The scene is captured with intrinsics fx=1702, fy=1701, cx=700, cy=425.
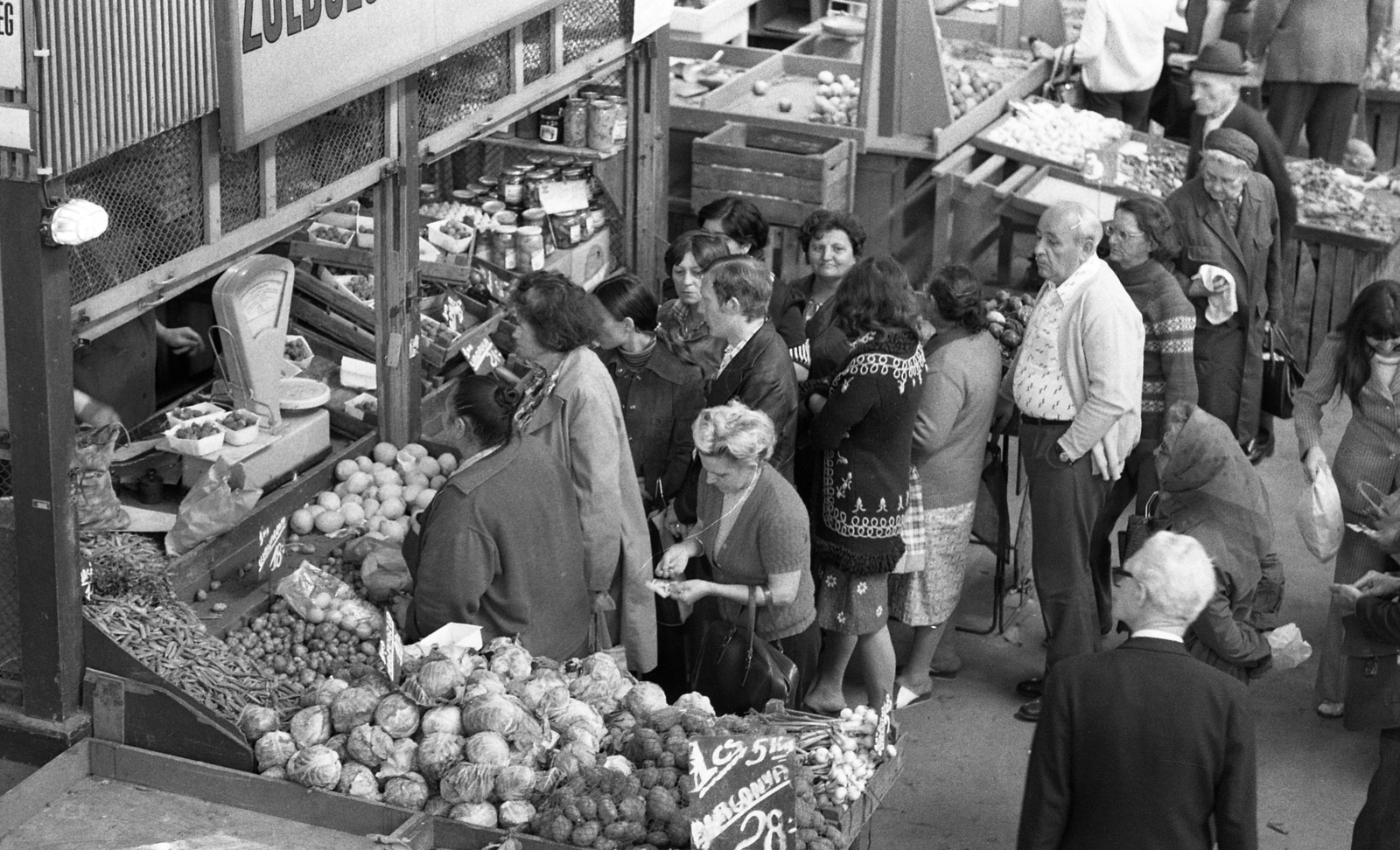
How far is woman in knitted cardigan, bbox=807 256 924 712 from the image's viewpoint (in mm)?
5539

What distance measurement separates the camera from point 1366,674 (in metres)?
5.38

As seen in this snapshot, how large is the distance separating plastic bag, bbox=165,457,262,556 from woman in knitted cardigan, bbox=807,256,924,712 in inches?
75.2

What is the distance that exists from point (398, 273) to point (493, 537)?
6.19 ft

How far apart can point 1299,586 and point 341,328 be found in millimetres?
4196

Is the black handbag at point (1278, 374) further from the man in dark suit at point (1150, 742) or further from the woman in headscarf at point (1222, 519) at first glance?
the man in dark suit at point (1150, 742)

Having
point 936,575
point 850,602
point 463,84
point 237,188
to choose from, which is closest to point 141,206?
point 237,188

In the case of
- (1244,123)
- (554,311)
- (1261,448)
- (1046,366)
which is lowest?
(1261,448)

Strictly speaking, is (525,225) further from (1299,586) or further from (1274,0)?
(1274,0)

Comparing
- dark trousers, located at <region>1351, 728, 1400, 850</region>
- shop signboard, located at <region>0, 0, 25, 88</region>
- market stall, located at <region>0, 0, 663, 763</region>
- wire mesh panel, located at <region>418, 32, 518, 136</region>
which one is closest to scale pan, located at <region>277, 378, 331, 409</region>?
market stall, located at <region>0, 0, 663, 763</region>

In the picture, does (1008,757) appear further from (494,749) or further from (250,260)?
(250,260)

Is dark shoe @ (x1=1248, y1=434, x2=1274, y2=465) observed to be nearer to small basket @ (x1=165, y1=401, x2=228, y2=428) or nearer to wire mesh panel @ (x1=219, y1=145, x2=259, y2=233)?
small basket @ (x1=165, y1=401, x2=228, y2=428)

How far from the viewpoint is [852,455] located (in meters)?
5.65

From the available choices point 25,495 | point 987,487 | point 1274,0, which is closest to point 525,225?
point 987,487

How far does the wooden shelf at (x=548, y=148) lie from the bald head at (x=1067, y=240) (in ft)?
8.93
